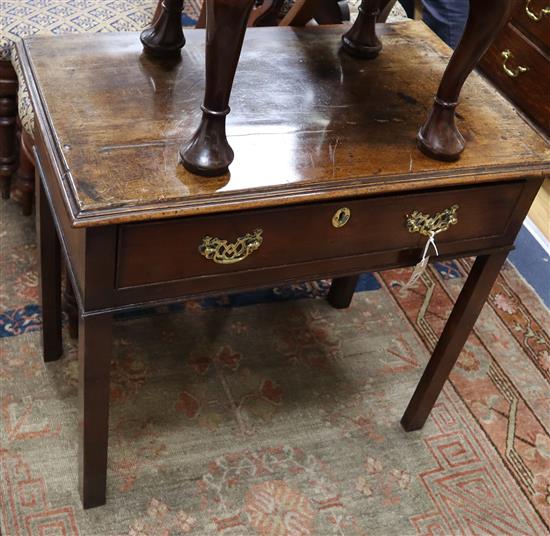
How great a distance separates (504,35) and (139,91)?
2106 mm

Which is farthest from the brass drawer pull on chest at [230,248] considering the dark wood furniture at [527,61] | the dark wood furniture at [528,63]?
the dark wood furniture at [527,61]

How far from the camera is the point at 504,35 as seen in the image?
3.03 meters

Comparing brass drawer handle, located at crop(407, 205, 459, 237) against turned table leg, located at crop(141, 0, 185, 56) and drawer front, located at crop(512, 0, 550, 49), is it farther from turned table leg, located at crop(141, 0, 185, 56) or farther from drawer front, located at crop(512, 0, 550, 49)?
drawer front, located at crop(512, 0, 550, 49)

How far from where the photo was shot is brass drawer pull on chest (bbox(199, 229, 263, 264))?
1.21m

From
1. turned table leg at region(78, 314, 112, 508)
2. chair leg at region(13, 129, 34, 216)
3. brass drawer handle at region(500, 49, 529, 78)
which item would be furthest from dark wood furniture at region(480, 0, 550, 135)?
turned table leg at region(78, 314, 112, 508)

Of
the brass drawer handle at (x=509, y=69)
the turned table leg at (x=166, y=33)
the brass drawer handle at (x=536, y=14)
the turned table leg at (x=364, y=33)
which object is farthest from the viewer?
the brass drawer handle at (x=509, y=69)

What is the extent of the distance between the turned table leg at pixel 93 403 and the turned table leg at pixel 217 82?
0.95ft

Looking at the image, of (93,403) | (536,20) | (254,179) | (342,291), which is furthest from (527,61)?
(93,403)

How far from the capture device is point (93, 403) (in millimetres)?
1370

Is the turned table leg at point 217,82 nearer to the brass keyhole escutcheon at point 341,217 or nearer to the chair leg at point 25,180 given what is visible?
the brass keyhole escutcheon at point 341,217

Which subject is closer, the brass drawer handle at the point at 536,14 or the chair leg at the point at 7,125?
the chair leg at the point at 7,125

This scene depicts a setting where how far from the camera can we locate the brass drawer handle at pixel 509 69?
297cm

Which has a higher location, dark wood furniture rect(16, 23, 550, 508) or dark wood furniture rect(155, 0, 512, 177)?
dark wood furniture rect(155, 0, 512, 177)

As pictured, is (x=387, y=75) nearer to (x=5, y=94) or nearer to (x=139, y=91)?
Result: (x=139, y=91)
